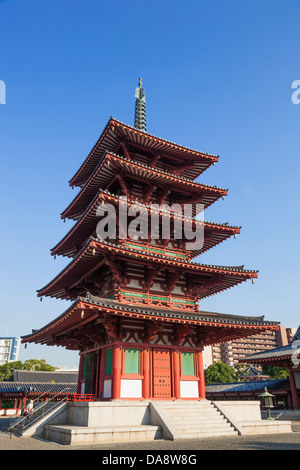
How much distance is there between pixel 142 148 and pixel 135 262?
864cm

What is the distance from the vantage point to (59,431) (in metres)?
14.0

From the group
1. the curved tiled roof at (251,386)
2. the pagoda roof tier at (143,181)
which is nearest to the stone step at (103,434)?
the pagoda roof tier at (143,181)

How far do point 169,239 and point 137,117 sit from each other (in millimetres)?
12503

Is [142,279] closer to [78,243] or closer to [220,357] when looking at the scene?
[78,243]

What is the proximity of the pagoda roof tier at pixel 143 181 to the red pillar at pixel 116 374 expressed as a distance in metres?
10.3

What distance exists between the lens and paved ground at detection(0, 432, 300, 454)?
38.5ft

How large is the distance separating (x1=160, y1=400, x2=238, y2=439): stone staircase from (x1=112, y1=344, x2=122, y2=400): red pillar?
7.13ft

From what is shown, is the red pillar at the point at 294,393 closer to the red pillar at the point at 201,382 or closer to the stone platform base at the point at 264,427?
the stone platform base at the point at 264,427

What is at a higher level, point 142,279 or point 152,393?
point 142,279

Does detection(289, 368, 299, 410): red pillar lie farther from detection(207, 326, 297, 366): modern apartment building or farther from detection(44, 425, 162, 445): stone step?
detection(207, 326, 297, 366): modern apartment building

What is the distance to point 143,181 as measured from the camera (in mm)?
22328

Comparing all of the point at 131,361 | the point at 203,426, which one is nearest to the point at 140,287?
the point at 131,361

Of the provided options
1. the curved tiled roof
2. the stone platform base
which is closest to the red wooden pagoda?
the stone platform base
